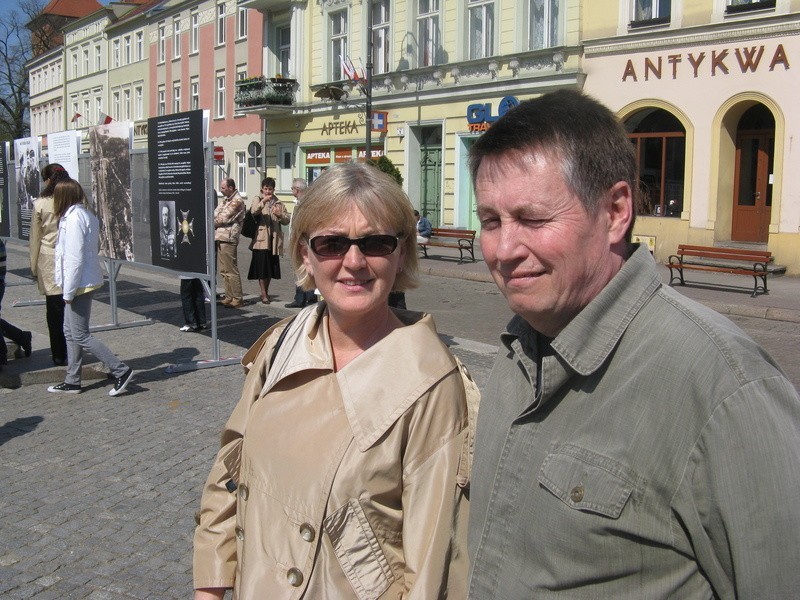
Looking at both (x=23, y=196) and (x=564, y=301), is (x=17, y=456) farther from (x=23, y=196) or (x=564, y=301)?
(x=23, y=196)

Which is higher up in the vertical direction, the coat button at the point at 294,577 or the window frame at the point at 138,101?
the window frame at the point at 138,101

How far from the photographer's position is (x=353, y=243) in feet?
8.15

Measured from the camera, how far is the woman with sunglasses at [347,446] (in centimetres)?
208

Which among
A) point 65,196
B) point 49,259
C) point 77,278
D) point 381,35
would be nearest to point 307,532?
point 77,278

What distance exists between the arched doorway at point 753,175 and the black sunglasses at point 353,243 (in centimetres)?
1848

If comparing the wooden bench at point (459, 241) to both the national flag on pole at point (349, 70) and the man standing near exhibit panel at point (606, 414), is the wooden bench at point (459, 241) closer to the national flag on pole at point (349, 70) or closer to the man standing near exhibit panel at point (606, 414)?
the national flag on pole at point (349, 70)

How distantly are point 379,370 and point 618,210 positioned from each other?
825 mm

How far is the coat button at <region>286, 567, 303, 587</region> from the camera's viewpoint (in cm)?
209

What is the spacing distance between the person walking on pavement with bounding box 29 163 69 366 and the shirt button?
287 inches

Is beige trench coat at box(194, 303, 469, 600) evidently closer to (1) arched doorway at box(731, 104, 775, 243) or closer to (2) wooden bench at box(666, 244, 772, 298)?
(2) wooden bench at box(666, 244, 772, 298)

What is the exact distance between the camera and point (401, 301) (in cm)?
761

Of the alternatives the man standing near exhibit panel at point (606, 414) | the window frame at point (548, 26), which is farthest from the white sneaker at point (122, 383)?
the window frame at point (548, 26)

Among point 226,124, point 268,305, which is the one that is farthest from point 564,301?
point 226,124

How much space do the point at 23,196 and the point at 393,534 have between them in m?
14.6
